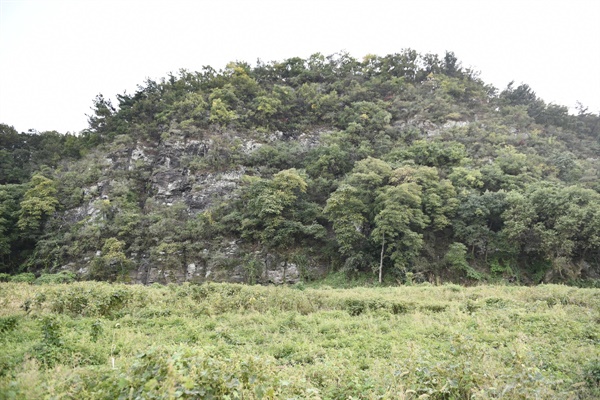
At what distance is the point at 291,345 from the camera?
7.34m

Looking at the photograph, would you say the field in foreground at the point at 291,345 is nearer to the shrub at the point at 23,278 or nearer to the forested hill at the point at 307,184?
the forested hill at the point at 307,184

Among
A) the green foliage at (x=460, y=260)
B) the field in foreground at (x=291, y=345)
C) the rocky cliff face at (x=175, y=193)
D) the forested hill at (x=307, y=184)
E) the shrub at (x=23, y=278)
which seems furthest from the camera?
the rocky cliff face at (x=175, y=193)

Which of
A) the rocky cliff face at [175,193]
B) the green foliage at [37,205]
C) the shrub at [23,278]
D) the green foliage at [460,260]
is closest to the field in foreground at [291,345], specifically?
the green foliage at [460,260]

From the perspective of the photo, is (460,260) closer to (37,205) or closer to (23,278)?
(23,278)

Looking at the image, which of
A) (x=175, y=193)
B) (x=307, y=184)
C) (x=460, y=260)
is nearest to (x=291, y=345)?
(x=460, y=260)

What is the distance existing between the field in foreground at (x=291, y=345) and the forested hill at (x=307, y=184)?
11070 mm

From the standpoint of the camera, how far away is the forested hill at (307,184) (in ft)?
74.8

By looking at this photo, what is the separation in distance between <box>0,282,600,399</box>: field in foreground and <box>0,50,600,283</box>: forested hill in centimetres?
1107

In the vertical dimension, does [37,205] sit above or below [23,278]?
above

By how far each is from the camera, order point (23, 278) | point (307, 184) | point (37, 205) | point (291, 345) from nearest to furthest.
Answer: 1. point (291, 345)
2. point (23, 278)
3. point (307, 184)
4. point (37, 205)

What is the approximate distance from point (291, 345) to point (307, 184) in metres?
22.4

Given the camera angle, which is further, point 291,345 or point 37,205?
point 37,205

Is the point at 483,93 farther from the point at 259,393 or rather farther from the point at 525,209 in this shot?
the point at 259,393

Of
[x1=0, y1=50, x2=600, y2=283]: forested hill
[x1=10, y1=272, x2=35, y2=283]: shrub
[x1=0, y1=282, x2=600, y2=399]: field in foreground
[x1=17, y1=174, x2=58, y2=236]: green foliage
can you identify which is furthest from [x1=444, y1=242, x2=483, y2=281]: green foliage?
[x1=17, y1=174, x2=58, y2=236]: green foliage
